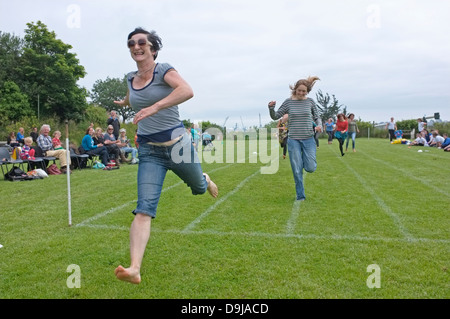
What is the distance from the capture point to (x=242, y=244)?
173 inches

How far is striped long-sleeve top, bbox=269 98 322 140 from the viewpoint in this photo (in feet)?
22.3

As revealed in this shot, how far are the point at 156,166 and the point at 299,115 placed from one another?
4172mm

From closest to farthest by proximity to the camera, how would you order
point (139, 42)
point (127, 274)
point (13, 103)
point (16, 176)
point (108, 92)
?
point (127, 274) < point (139, 42) < point (16, 176) < point (13, 103) < point (108, 92)

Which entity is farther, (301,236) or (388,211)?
(388,211)

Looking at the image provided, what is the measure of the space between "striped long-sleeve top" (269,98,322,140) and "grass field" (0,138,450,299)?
1.26 meters

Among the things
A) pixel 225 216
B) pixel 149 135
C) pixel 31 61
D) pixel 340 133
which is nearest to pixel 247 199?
pixel 225 216

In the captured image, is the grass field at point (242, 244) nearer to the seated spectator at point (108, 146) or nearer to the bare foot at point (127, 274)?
the bare foot at point (127, 274)

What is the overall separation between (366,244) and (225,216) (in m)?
2.18

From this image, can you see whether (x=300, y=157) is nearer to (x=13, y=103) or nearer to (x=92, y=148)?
(x=92, y=148)

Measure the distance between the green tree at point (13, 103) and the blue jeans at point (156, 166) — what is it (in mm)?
38990

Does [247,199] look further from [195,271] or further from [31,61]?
[31,61]

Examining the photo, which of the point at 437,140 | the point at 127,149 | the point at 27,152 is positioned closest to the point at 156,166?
the point at 27,152

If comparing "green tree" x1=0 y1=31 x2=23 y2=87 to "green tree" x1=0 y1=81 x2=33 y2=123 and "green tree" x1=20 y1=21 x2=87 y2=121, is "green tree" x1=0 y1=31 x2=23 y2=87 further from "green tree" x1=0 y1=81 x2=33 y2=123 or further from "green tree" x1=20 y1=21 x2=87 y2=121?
"green tree" x1=0 y1=81 x2=33 y2=123
